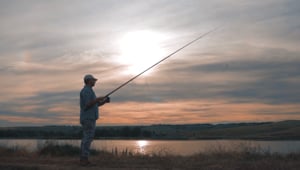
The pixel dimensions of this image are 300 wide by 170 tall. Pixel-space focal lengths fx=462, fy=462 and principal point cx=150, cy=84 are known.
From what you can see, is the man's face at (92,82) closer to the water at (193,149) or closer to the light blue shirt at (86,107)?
the light blue shirt at (86,107)

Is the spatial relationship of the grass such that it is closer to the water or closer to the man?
the water

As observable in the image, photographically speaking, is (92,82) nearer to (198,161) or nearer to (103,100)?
(103,100)

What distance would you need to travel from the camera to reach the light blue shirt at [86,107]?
40.7 feet

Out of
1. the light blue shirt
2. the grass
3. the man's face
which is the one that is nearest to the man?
the light blue shirt

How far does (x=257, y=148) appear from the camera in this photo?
14.7 metres

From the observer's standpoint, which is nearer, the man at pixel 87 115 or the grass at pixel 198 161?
the grass at pixel 198 161

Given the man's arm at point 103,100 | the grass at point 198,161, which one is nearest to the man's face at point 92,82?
the man's arm at point 103,100

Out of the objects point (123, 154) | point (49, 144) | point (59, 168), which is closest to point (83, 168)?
point (59, 168)

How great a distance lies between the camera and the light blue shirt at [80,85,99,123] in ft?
40.7

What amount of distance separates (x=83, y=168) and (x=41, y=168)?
1193 millimetres

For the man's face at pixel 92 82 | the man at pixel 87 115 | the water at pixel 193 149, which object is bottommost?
the water at pixel 193 149

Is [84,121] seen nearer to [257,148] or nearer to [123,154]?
[123,154]

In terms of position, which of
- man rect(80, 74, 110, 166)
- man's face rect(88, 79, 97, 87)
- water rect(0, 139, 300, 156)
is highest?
man's face rect(88, 79, 97, 87)

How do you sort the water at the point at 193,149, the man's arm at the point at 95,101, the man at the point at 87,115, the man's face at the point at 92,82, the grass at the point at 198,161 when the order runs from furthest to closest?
1. the water at the point at 193,149
2. the man's face at the point at 92,82
3. the man at the point at 87,115
4. the man's arm at the point at 95,101
5. the grass at the point at 198,161
